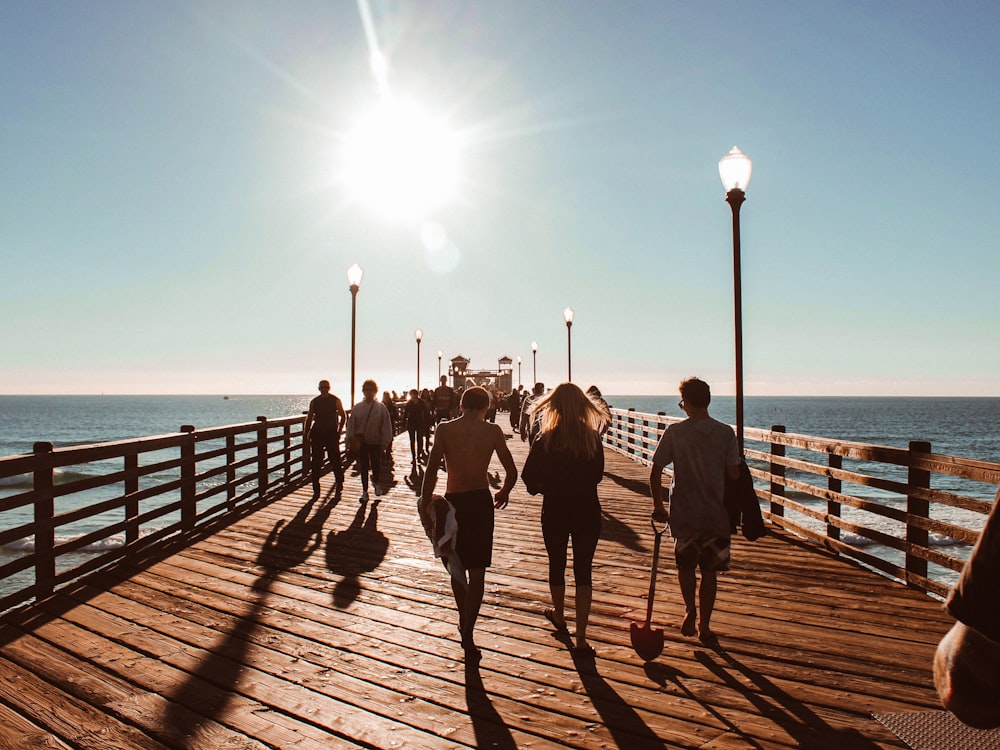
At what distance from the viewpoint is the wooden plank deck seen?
339 centimetres

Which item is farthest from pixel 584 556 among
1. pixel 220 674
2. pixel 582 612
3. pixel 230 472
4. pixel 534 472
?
pixel 230 472

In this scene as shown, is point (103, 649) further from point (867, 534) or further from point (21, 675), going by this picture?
point (867, 534)

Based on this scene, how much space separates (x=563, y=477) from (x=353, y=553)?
3754 millimetres

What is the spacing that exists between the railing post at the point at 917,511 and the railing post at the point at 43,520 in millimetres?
7736

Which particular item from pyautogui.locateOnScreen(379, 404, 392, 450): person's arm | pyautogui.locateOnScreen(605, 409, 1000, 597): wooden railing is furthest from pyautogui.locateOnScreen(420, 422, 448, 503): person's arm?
pyautogui.locateOnScreen(379, 404, 392, 450): person's arm

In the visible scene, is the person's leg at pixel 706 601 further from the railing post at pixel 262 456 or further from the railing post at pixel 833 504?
the railing post at pixel 262 456

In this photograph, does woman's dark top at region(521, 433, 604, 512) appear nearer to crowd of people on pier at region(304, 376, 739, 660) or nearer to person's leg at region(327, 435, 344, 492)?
crowd of people on pier at region(304, 376, 739, 660)

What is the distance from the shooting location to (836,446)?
723 cm

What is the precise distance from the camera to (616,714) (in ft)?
11.7

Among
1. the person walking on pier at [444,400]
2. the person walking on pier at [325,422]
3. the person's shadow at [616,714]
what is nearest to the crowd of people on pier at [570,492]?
the person's shadow at [616,714]

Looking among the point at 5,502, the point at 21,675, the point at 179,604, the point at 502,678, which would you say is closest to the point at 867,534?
the point at 502,678

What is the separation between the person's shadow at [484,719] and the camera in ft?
10.7

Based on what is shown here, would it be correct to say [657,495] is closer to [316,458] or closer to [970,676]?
[970,676]

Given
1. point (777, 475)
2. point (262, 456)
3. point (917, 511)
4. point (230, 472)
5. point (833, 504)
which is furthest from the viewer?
point (262, 456)
